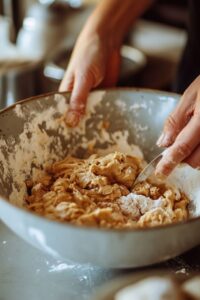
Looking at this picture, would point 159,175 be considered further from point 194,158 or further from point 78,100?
point 78,100

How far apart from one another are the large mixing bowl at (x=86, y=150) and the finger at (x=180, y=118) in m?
0.14

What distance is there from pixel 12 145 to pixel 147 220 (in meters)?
0.33

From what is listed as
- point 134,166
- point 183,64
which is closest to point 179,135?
point 134,166

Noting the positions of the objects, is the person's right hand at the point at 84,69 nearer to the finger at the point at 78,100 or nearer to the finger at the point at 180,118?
the finger at the point at 78,100

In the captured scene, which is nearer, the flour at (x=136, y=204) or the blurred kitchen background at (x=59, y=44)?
the flour at (x=136, y=204)

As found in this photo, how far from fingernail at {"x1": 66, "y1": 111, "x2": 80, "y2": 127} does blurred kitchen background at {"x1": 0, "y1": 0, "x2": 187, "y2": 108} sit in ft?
2.28

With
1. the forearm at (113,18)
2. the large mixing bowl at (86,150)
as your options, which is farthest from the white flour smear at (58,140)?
the forearm at (113,18)

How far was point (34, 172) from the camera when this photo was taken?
3.51 ft

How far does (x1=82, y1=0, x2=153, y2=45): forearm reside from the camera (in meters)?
1.30

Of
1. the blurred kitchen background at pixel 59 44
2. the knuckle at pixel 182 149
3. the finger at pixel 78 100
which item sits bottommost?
the blurred kitchen background at pixel 59 44

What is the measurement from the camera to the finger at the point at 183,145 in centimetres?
92

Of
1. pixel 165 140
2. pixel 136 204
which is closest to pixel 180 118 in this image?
pixel 165 140

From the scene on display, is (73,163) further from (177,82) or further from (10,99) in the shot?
(10,99)

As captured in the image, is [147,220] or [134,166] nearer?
[147,220]
